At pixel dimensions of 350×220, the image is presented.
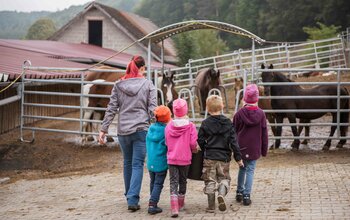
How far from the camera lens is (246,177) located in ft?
21.8

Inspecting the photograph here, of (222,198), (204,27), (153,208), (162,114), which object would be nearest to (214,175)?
(222,198)

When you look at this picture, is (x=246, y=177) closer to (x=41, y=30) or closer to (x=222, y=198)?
(x=222, y=198)

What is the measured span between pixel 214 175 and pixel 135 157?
0.99m

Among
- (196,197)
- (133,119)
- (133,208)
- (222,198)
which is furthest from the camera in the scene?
(196,197)

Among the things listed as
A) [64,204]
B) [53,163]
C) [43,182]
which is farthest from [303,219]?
[53,163]

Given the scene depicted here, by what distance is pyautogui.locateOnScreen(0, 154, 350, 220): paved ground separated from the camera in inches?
245

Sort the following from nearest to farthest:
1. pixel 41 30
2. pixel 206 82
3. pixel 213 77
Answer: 1. pixel 206 82
2. pixel 213 77
3. pixel 41 30

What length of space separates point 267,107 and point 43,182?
513 cm

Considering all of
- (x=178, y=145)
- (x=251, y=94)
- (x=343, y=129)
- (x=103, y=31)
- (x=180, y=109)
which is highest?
(x=103, y=31)

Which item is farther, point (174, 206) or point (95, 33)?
point (95, 33)

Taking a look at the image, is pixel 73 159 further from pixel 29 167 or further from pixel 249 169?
pixel 249 169

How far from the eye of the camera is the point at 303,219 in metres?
5.77

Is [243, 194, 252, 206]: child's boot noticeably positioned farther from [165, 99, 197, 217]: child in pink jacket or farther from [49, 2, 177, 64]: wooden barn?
[49, 2, 177, 64]: wooden barn

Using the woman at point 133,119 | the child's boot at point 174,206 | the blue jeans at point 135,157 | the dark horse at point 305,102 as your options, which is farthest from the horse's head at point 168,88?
the child's boot at point 174,206
